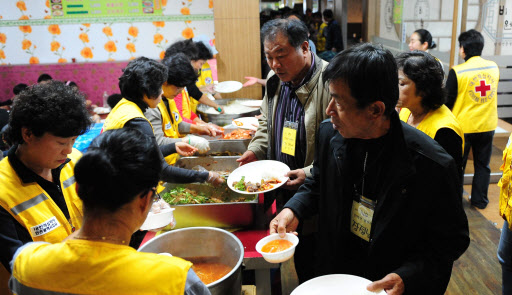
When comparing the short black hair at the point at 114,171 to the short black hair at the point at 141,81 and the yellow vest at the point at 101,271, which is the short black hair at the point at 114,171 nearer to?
the yellow vest at the point at 101,271

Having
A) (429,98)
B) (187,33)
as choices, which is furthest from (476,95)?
(187,33)

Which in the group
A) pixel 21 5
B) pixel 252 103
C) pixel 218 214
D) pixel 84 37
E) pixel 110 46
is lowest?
pixel 218 214

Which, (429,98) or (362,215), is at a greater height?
(429,98)

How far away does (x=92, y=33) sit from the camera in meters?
4.97

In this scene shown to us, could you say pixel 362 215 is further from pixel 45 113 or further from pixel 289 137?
pixel 45 113

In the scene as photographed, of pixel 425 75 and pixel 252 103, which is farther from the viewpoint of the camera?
pixel 252 103

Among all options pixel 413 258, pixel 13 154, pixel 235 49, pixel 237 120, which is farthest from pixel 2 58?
pixel 413 258

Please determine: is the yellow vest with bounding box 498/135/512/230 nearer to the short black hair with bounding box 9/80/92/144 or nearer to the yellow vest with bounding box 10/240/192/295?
the yellow vest with bounding box 10/240/192/295

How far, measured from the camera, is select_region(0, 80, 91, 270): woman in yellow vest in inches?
48.7

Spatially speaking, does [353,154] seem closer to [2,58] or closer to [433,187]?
[433,187]

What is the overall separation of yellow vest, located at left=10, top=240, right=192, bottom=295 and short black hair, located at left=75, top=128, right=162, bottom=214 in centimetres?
10

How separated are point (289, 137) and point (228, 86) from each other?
6.28 ft

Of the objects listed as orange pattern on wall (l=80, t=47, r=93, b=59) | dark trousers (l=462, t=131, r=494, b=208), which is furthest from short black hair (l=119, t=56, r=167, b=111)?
orange pattern on wall (l=80, t=47, r=93, b=59)

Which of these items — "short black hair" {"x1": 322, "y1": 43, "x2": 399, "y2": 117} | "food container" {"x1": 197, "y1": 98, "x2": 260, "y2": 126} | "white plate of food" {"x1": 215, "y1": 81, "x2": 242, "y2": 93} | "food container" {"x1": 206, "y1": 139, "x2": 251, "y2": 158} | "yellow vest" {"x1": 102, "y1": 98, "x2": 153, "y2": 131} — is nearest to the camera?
"short black hair" {"x1": 322, "y1": 43, "x2": 399, "y2": 117}
